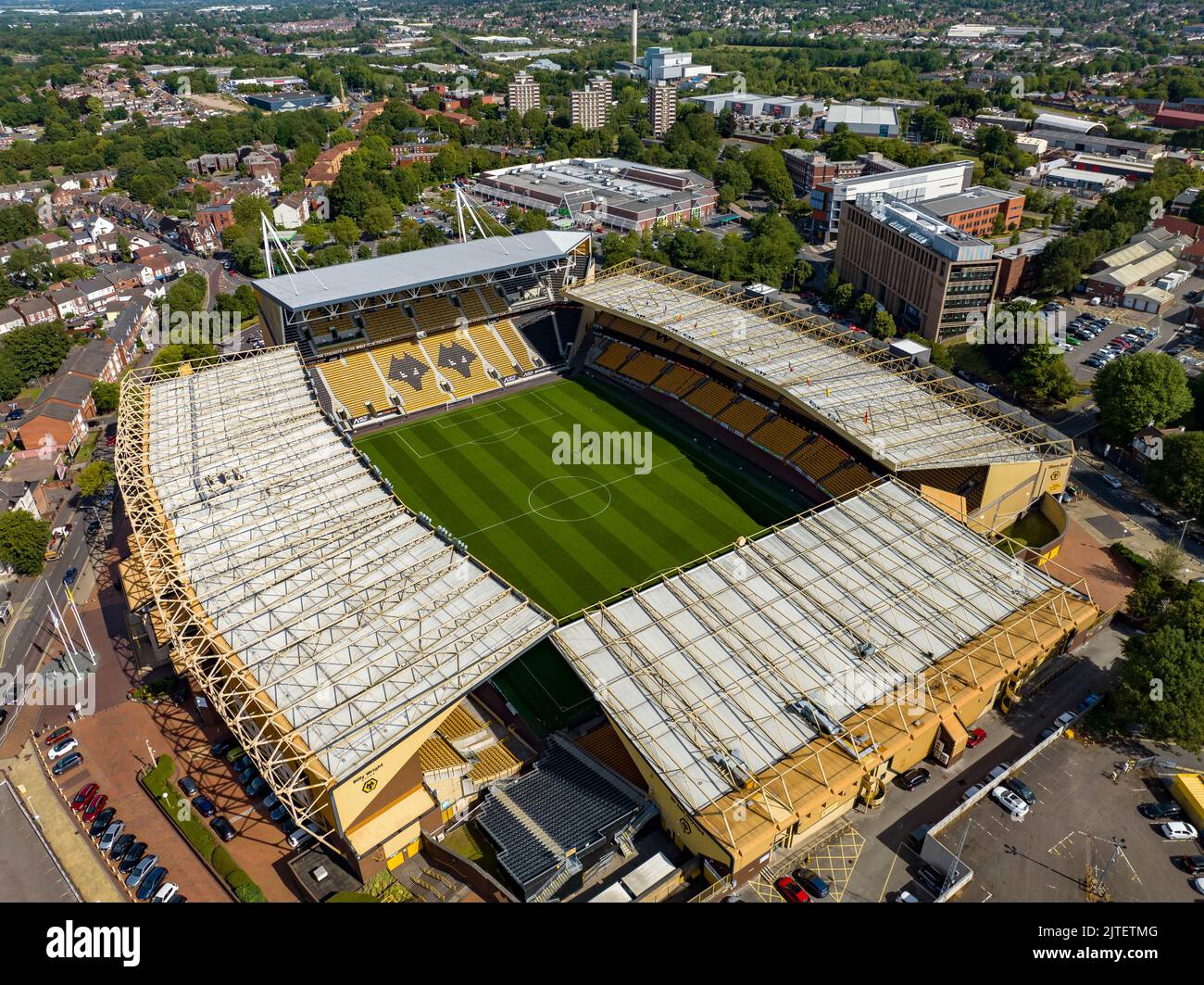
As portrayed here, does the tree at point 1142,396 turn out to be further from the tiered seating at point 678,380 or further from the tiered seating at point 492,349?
the tiered seating at point 492,349

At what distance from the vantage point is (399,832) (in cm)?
3484

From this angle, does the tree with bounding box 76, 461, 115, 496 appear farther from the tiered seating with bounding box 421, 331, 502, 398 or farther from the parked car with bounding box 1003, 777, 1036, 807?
the parked car with bounding box 1003, 777, 1036, 807

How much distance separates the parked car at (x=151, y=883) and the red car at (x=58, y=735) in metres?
11.6

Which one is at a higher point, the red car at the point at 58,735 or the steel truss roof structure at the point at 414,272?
the steel truss roof structure at the point at 414,272

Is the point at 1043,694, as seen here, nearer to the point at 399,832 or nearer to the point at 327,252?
the point at 399,832

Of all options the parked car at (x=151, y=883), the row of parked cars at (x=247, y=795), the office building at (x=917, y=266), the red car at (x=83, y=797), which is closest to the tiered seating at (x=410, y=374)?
the row of parked cars at (x=247, y=795)

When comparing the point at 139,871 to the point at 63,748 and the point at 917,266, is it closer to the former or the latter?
the point at 63,748

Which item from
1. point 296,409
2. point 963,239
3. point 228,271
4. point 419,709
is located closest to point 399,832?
point 419,709

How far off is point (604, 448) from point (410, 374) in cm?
2101

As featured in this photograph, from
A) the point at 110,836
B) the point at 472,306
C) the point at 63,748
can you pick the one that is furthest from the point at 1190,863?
the point at 472,306

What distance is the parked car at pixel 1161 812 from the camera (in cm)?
3556

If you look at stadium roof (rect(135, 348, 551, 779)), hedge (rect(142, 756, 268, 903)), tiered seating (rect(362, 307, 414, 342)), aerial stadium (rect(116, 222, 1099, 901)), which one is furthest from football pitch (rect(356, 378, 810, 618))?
hedge (rect(142, 756, 268, 903))

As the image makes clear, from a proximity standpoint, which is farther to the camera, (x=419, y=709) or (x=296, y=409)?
(x=296, y=409)

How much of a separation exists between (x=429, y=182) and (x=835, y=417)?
406 ft
